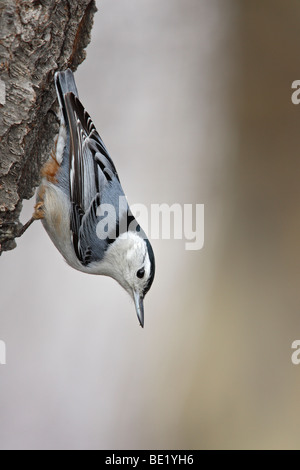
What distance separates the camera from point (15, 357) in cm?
334

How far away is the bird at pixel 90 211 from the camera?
2.48m

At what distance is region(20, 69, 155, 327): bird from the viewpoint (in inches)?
97.6

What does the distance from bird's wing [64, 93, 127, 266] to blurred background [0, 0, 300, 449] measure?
760 millimetres

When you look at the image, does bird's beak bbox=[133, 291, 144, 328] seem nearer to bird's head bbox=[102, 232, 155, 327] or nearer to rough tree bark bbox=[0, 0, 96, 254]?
bird's head bbox=[102, 232, 155, 327]

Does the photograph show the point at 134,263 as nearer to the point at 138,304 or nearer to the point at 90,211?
the point at 138,304

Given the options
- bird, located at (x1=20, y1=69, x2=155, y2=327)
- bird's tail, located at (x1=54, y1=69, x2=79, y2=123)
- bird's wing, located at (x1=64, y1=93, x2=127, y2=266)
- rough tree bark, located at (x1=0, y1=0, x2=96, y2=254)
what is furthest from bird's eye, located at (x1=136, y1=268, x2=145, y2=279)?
bird's tail, located at (x1=54, y1=69, x2=79, y2=123)

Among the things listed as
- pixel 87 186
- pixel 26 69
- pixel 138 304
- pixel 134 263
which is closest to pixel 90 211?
pixel 87 186

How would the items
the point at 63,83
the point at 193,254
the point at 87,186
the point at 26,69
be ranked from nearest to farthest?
the point at 26,69 → the point at 63,83 → the point at 87,186 → the point at 193,254

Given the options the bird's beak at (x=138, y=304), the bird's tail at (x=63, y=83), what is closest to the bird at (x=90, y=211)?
the bird's beak at (x=138, y=304)

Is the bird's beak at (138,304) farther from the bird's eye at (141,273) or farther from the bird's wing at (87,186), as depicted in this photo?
the bird's wing at (87,186)

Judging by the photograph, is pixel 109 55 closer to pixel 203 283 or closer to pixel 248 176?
pixel 248 176

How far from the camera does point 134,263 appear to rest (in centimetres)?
255

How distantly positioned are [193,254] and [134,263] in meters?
0.82

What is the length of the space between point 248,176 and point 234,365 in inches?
39.4
